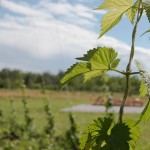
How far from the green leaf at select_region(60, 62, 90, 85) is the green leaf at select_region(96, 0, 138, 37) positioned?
7 cm

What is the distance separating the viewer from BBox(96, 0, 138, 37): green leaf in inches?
31.9

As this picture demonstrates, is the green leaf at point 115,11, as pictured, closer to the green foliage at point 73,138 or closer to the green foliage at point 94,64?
the green foliage at point 94,64

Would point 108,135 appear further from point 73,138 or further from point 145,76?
point 73,138

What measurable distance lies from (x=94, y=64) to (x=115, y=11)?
0.12 m

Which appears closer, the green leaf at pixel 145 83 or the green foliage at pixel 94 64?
the green leaf at pixel 145 83

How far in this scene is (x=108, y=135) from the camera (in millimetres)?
747

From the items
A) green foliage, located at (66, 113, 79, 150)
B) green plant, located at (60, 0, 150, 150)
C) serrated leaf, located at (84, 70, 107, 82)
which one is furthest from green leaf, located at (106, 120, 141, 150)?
green foliage, located at (66, 113, 79, 150)

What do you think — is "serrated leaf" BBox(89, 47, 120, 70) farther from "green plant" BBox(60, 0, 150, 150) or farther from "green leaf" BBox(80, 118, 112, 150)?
"green leaf" BBox(80, 118, 112, 150)

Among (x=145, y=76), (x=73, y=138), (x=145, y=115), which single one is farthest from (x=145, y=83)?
(x=73, y=138)

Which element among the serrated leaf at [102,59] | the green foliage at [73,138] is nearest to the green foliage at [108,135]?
the serrated leaf at [102,59]

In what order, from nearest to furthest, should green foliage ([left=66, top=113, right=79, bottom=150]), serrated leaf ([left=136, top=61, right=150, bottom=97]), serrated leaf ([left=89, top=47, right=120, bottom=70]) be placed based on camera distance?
serrated leaf ([left=136, top=61, right=150, bottom=97])
serrated leaf ([left=89, top=47, right=120, bottom=70])
green foliage ([left=66, top=113, right=79, bottom=150])

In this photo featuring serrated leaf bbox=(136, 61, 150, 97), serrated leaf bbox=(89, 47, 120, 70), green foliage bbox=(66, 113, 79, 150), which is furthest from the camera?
green foliage bbox=(66, 113, 79, 150)

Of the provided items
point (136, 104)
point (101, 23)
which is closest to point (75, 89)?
point (136, 104)

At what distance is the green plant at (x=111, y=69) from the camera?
73 cm
